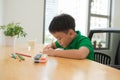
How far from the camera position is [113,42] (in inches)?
163

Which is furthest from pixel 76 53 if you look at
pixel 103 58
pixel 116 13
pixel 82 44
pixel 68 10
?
pixel 116 13

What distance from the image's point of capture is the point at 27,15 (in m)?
3.10

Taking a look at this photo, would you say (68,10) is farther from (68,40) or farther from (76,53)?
(76,53)

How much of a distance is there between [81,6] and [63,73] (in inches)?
127

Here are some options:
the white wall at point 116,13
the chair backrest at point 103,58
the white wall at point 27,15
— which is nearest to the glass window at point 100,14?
the white wall at point 116,13

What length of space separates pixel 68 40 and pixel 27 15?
1.86 m

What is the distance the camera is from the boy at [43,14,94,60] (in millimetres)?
1193

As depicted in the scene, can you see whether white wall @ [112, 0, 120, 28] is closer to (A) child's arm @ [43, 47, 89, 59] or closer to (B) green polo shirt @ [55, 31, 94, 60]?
(B) green polo shirt @ [55, 31, 94, 60]

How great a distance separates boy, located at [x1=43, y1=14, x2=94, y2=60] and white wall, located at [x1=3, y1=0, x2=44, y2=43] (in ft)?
5.73

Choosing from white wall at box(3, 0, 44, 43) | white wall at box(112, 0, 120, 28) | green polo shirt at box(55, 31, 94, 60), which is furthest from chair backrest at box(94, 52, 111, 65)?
white wall at box(112, 0, 120, 28)

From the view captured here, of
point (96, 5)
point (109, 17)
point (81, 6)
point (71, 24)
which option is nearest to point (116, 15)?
point (109, 17)

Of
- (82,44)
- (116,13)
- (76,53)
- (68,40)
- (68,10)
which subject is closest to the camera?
(76,53)

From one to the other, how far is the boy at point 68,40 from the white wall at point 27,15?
1.75m

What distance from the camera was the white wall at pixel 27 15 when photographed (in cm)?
293
